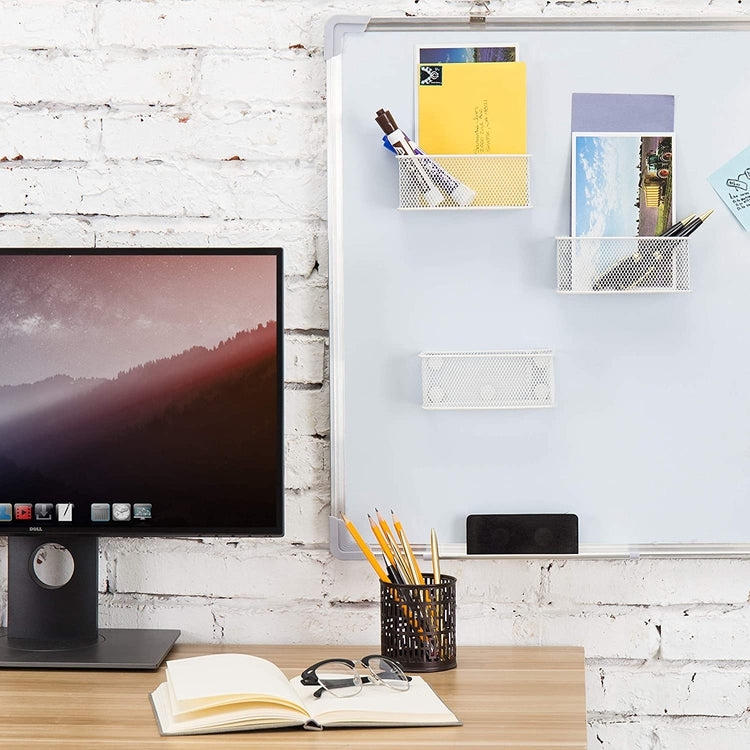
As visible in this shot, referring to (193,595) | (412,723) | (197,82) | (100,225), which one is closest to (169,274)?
(100,225)

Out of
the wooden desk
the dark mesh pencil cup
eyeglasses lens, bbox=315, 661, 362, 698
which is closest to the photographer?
the wooden desk

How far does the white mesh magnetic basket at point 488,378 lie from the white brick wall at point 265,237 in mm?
169

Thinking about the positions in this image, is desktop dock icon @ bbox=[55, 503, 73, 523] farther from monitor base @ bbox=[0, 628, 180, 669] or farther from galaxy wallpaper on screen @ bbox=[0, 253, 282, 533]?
Result: monitor base @ bbox=[0, 628, 180, 669]

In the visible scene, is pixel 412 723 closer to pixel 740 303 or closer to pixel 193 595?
pixel 193 595

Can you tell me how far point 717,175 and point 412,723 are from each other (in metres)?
0.86

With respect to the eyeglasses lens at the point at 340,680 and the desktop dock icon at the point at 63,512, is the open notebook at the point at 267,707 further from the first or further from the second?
the desktop dock icon at the point at 63,512

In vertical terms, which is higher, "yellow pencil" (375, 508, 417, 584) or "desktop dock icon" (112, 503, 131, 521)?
"desktop dock icon" (112, 503, 131, 521)

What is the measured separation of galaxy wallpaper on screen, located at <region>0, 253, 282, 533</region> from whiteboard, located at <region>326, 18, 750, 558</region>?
169 mm

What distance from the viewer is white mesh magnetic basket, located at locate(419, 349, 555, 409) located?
1271mm

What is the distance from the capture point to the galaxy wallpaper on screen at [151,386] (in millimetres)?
1158

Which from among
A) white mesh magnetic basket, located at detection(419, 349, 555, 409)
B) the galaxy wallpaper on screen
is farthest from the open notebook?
white mesh magnetic basket, located at detection(419, 349, 555, 409)

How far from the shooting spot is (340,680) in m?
1.04

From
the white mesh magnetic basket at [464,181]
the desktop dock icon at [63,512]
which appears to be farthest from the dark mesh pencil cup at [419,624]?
the white mesh magnetic basket at [464,181]

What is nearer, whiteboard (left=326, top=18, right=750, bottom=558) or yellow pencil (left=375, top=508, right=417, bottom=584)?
yellow pencil (left=375, top=508, right=417, bottom=584)
